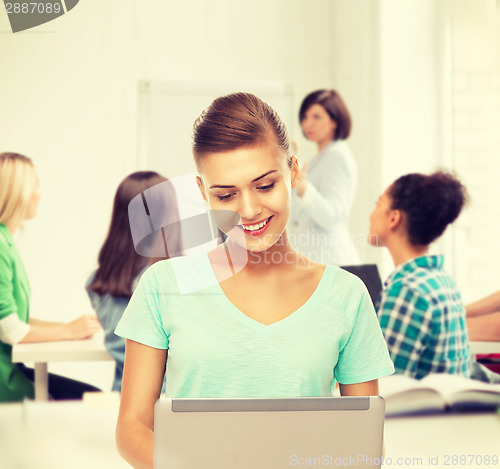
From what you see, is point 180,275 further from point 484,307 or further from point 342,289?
point 484,307

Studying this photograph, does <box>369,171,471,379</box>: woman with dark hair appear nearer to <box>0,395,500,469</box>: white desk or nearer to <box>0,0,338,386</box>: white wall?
<box>0,395,500,469</box>: white desk

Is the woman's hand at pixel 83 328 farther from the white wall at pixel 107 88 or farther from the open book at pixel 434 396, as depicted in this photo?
the open book at pixel 434 396

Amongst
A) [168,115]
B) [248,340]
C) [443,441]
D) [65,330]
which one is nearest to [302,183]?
[168,115]

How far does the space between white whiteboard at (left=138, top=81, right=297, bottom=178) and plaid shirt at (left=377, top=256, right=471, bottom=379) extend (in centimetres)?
86

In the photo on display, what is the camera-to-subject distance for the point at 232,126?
574mm

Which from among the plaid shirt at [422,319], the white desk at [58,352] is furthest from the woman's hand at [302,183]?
the white desk at [58,352]

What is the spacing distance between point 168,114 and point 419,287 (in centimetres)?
110

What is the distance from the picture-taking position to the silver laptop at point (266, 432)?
0.42 metres

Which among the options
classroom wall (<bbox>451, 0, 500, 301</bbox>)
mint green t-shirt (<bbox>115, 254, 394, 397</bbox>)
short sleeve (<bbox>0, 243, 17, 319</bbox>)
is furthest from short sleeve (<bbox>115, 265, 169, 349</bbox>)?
classroom wall (<bbox>451, 0, 500, 301</bbox>)

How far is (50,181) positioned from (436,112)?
46.9 inches

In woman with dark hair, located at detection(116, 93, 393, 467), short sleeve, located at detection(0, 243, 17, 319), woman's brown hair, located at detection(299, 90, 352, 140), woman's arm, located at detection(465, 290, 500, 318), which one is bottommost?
woman's arm, located at detection(465, 290, 500, 318)

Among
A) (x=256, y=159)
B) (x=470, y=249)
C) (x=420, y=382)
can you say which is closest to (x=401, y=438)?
(x=420, y=382)

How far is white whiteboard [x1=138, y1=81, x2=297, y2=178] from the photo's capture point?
1926 millimetres

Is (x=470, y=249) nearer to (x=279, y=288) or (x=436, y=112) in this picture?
(x=436, y=112)
